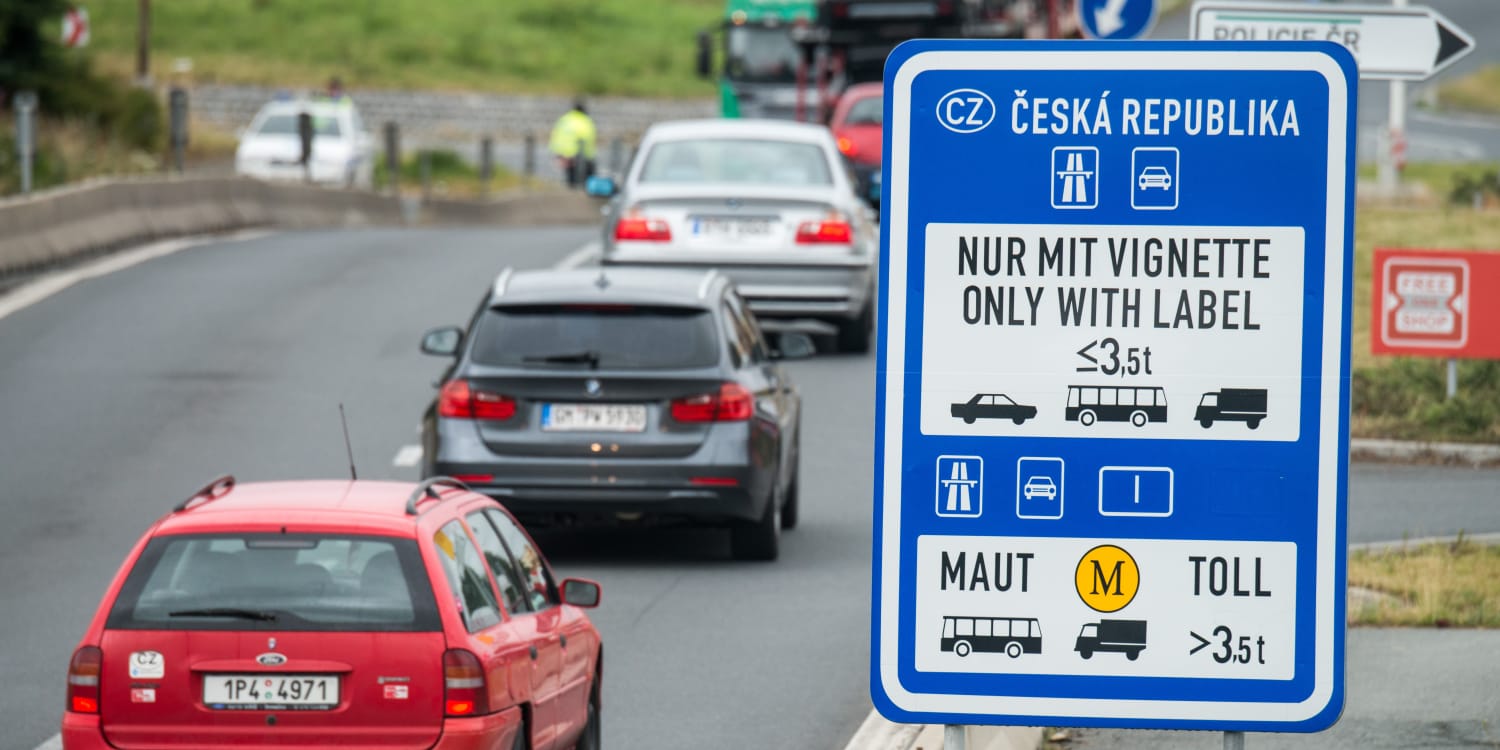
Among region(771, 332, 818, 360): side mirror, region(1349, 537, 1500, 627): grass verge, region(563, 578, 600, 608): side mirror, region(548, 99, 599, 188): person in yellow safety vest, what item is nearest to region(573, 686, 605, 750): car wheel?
region(563, 578, 600, 608): side mirror

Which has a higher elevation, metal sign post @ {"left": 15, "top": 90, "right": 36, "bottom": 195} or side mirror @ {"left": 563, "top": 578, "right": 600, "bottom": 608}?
metal sign post @ {"left": 15, "top": 90, "right": 36, "bottom": 195}

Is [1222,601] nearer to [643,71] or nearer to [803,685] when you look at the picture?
[803,685]

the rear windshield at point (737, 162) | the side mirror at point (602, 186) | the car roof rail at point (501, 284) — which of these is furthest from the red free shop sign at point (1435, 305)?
the car roof rail at point (501, 284)

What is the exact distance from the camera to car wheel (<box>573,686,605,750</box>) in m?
8.88

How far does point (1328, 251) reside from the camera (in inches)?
189

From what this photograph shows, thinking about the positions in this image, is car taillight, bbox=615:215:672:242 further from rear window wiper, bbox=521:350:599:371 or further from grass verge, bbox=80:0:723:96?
grass verge, bbox=80:0:723:96

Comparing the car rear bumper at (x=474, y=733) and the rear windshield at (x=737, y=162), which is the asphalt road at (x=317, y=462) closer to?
the rear windshield at (x=737, y=162)

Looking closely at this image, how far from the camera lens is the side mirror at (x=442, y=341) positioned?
1435 cm

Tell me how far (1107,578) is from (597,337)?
29.1 feet

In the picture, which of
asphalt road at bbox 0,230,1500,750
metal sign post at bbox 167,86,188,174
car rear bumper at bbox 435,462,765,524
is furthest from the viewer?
metal sign post at bbox 167,86,188,174

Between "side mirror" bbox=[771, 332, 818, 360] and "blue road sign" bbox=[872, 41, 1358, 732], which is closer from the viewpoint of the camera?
"blue road sign" bbox=[872, 41, 1358, 732]

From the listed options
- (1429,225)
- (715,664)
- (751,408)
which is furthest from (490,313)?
(1429,225)

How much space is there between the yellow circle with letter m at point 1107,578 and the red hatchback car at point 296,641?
112 inches

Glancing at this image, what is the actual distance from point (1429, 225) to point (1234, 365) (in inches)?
1100
